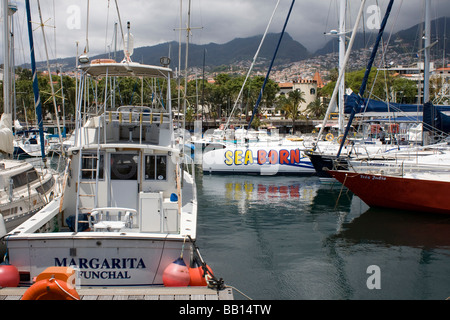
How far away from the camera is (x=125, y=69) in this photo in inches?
474

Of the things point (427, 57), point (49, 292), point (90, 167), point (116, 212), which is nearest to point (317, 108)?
point (427, 57)

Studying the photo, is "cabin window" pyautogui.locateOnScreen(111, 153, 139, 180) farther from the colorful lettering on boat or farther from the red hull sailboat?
the colorful lettering on boat

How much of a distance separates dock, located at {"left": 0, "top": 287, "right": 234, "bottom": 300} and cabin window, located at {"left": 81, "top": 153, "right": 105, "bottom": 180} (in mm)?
4085

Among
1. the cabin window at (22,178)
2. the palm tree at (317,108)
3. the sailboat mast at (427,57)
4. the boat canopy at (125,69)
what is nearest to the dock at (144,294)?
the boat canopy at (125,69)

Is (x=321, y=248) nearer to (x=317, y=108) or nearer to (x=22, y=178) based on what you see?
(x=22, y=178)

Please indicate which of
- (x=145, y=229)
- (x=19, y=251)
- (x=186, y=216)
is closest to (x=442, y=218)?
(x=186, y=216)

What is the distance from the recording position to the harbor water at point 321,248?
1066 centimetres

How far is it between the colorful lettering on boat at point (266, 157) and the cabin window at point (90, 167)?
19247mm

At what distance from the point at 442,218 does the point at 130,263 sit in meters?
14.1

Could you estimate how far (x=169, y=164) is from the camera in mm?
11180

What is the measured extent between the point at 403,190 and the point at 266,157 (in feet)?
42.9

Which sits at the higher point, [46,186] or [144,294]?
[46,186]

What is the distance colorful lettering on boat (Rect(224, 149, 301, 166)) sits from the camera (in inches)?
1161

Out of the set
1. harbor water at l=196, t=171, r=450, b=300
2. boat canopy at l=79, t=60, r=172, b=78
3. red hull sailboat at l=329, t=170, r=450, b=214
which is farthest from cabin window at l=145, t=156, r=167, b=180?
red hull sailboat at l=329, t=170, r=450, b=214
